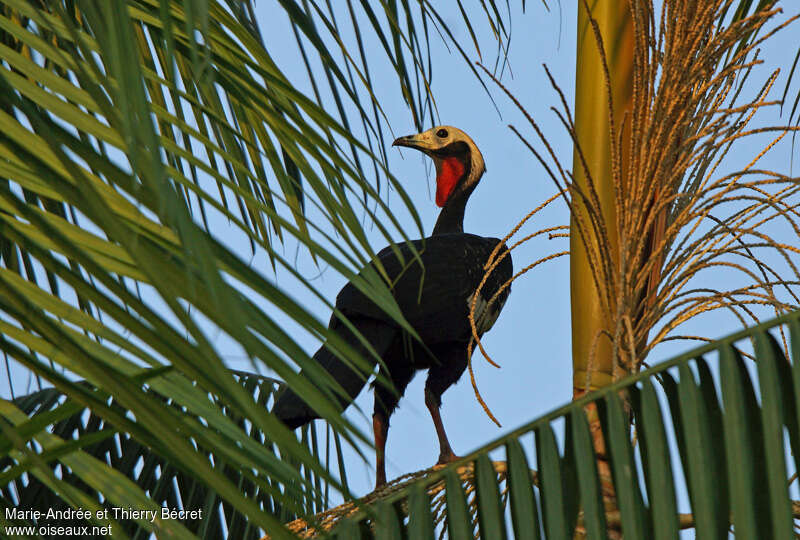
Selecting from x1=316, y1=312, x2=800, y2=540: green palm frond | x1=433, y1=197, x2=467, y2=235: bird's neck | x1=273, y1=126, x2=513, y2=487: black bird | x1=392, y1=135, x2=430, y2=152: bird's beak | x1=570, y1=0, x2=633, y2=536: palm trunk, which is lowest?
x1=316, y1=312, x2=800, y2=540: green palm frond

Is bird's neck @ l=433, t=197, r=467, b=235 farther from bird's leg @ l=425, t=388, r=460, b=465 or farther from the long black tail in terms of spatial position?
the long black tail

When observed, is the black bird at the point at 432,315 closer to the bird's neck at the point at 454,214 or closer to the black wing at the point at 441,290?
the black wing at the point at 441,290

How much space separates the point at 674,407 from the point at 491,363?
0.95ft

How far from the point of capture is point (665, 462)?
0.99 meters

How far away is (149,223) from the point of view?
66cm

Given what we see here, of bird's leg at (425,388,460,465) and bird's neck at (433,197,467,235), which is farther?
bird's neck at (433,197,467,235)

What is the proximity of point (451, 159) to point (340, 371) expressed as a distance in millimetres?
1704

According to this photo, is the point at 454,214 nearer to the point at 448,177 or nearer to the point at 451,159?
the point at 448,177

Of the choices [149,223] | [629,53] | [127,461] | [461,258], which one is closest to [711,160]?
[629,53]

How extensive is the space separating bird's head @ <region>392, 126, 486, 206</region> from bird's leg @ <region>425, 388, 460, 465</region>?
0.94m

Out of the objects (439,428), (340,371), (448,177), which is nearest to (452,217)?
(448,177)

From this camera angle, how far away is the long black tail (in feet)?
7.22

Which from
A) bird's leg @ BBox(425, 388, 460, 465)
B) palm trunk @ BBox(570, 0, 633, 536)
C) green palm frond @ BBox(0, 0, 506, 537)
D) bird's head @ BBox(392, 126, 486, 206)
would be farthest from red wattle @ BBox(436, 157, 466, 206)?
green palm frond @ BBox(0, 0, 506, 537)

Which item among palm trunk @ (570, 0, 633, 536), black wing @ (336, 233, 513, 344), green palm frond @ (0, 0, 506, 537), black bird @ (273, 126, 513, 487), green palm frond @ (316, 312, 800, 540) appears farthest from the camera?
black wing @ (336, 233, 513, 344)
